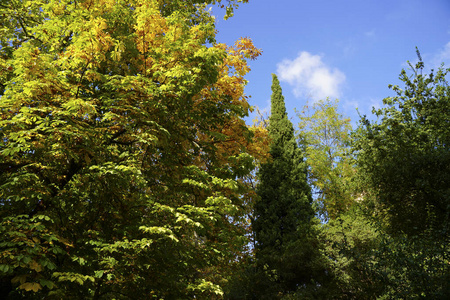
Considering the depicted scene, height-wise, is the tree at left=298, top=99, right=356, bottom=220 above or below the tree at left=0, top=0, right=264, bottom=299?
above

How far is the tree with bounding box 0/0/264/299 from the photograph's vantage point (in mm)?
5797

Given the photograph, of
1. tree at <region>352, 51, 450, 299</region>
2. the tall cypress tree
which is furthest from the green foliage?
the tall cypress tree

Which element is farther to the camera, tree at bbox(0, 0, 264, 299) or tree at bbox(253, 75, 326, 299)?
tree at bbox(253, 75, 326, 299)

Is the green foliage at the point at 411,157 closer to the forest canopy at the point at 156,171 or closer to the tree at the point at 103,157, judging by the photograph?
the forest canopy at the point at 156,171

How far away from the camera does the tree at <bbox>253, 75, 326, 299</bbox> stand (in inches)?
577

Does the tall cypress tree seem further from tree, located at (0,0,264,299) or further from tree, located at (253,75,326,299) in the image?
tree, located at (0,0,264,299)

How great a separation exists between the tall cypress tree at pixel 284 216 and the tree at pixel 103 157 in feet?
21.4

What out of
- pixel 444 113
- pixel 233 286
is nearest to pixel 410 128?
pixel 444 113

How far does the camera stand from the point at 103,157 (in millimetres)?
7320

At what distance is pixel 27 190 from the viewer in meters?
5.57

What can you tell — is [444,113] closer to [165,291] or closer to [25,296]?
[165,291]

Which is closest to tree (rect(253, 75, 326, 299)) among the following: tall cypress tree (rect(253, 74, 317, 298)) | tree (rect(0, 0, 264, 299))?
tall cypress tree (rect(253, 74, 317, 298))

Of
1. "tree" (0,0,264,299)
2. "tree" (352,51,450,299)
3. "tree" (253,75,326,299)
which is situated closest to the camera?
"tree" (0,0,264,299)

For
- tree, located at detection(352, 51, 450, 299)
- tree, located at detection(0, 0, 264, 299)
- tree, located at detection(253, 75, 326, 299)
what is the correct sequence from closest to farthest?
1. tree, located at detection(0, 0, 264, 299)
2. tree, located at detection(352, 51, 450, 299)
3. tree, located at detection(253, 75, 326, 299)
